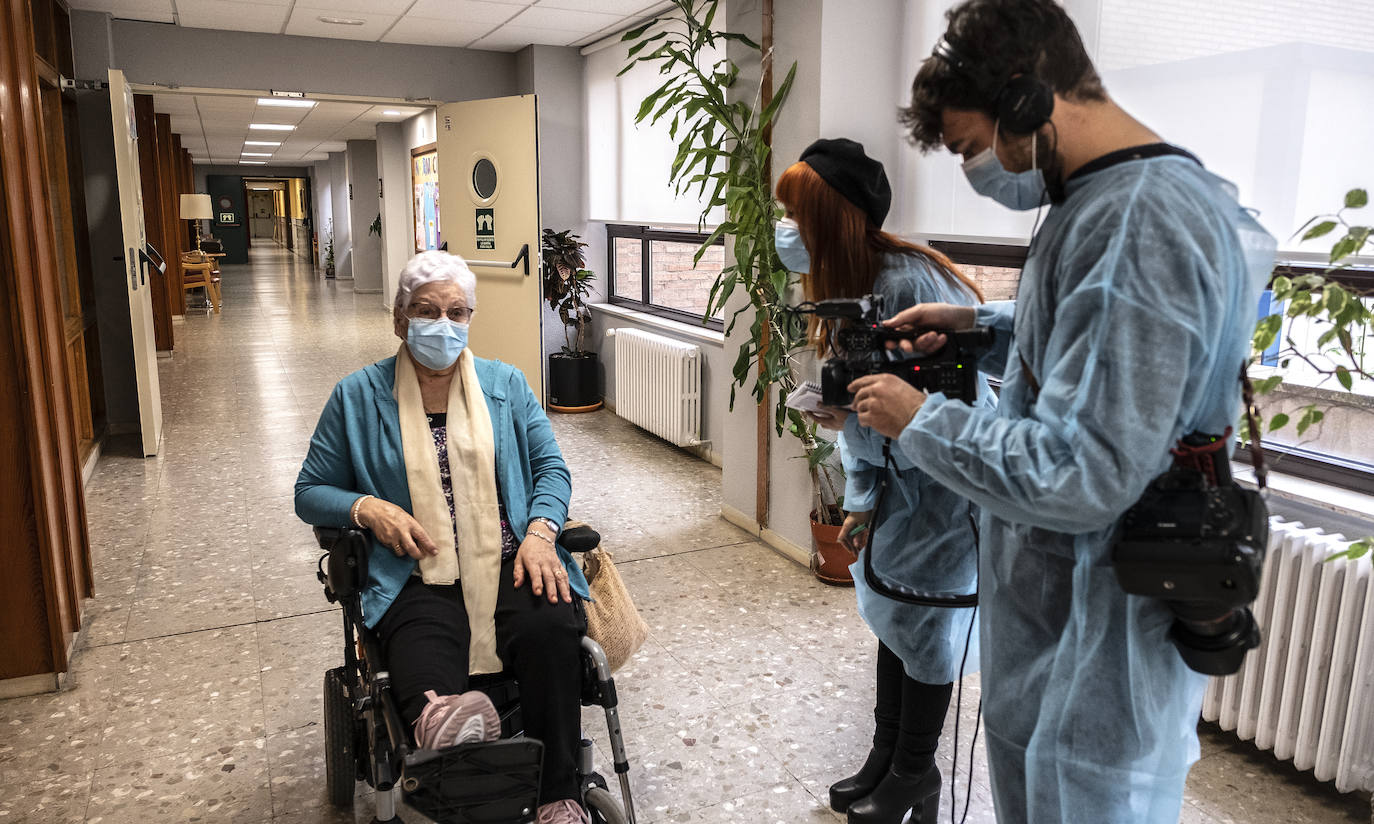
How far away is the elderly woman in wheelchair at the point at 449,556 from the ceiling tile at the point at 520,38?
4.34m

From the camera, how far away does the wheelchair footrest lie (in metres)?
1.68

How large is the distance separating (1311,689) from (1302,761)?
0.59 feet

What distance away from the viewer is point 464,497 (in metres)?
2.13

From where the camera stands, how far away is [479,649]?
2.02m

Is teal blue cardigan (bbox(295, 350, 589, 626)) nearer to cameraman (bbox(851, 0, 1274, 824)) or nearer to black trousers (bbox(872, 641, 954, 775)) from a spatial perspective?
black trousers (bbox(872, 641, 954, 775))

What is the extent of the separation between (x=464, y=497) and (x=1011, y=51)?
1448mm

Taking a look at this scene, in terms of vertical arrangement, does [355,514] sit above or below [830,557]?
above

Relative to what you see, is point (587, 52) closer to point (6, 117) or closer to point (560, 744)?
point (6, 117)

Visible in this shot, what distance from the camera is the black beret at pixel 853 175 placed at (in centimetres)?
202

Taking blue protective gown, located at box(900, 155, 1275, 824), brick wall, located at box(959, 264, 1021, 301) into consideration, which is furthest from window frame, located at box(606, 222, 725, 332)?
blue protective gown, located at box(900, 155, 1275, 824)

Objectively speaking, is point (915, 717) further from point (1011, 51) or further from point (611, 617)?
point (1011, 51)

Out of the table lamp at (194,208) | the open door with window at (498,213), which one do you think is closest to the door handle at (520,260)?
the open door with window at (498,213)

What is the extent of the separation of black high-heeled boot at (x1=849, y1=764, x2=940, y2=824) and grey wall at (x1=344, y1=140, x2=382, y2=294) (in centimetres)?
1498

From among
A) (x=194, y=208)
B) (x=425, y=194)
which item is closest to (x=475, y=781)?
(x=425, y=194)
